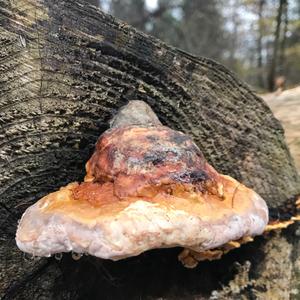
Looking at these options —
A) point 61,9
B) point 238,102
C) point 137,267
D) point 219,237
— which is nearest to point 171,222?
point 219,237

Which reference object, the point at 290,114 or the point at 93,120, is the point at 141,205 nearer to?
the point at 93,120

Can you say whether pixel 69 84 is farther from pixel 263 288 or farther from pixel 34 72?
pixel 263 288

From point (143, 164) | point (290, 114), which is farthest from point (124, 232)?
point (290, 114)

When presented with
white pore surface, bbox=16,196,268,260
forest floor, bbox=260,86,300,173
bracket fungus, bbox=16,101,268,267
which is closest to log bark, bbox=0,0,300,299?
bracket fungus, bbox=16,101,268,267

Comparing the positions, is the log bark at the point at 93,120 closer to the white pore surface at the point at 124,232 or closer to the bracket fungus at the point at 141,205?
the bracket fungus at the point at 141,205

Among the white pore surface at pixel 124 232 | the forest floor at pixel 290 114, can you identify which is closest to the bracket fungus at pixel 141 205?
the white pore surface at pixel 124 232
